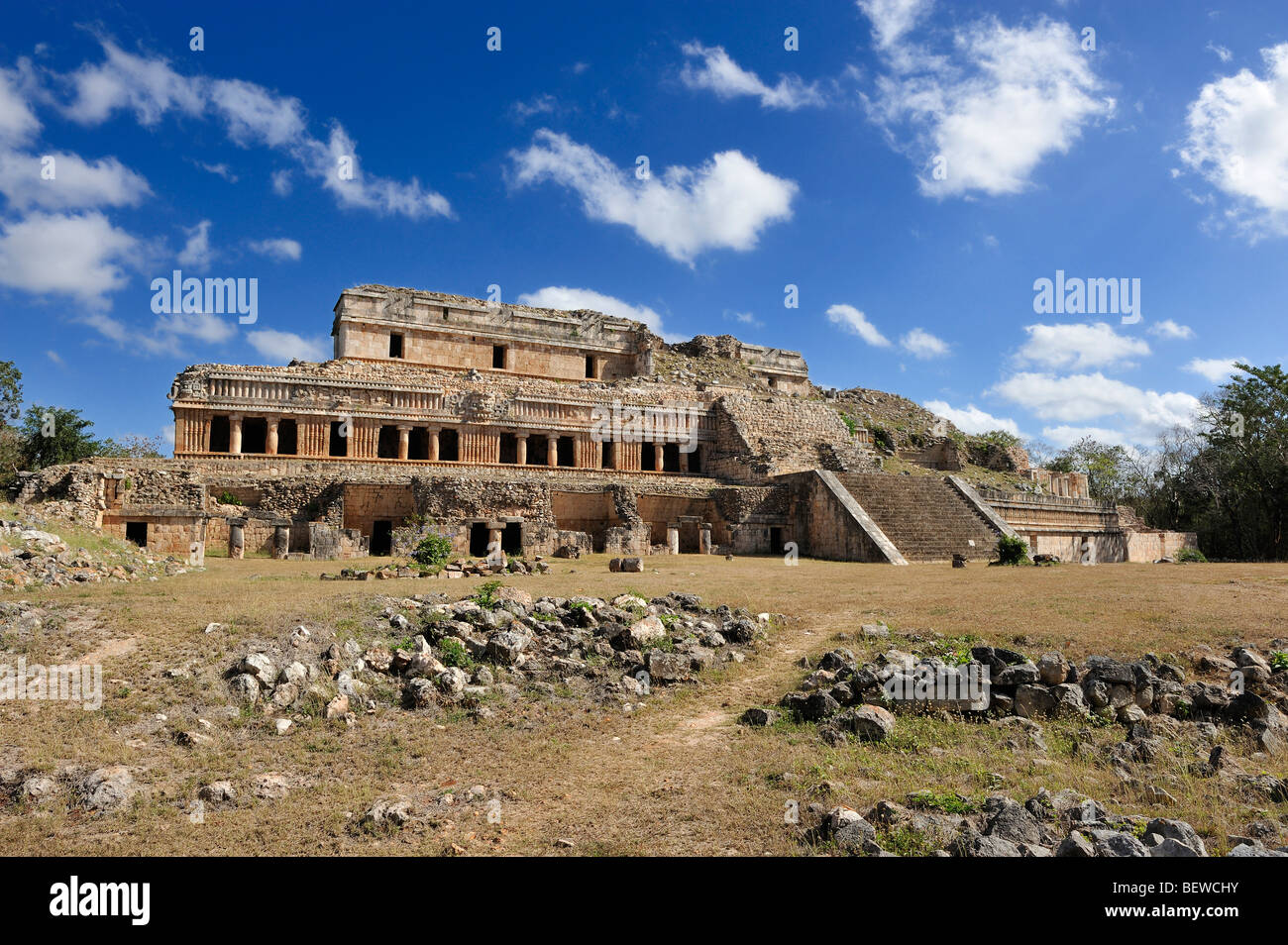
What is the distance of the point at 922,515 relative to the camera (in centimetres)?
2378

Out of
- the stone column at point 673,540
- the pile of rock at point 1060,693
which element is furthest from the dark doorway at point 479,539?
the pile of rock at point 1060,693

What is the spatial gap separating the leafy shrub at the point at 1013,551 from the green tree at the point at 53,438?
41231mm

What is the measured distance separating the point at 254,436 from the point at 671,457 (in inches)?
709

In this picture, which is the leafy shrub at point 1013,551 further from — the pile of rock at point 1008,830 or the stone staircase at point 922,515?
the pile of rock at point 1008,830

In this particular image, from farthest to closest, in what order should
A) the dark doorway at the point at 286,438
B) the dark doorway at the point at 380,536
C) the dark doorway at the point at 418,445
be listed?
1. the dark doorway at the point at 418,445
2. the dark doorway at the point at 286,438
3. the dark doorway at the point at 380,536

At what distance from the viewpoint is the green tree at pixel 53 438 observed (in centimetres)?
3547

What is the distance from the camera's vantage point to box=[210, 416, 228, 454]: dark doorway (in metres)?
27.0

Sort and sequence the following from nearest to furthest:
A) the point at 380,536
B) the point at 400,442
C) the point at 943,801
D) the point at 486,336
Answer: the point at 943,801, the point at 380,536, the point at 400,442, the point at 486,336

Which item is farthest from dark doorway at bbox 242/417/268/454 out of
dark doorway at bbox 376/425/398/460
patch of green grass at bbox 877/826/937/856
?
patch of green grass at bbox 877/826/937/856

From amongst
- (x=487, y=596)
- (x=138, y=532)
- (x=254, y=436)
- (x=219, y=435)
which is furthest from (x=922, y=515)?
(x=219, y=435)

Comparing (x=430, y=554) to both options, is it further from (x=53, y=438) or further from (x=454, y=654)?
(x=53, y=438)

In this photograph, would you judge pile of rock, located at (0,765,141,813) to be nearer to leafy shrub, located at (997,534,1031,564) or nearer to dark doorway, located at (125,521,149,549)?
dark doorway, located at (125,521,149,549)
